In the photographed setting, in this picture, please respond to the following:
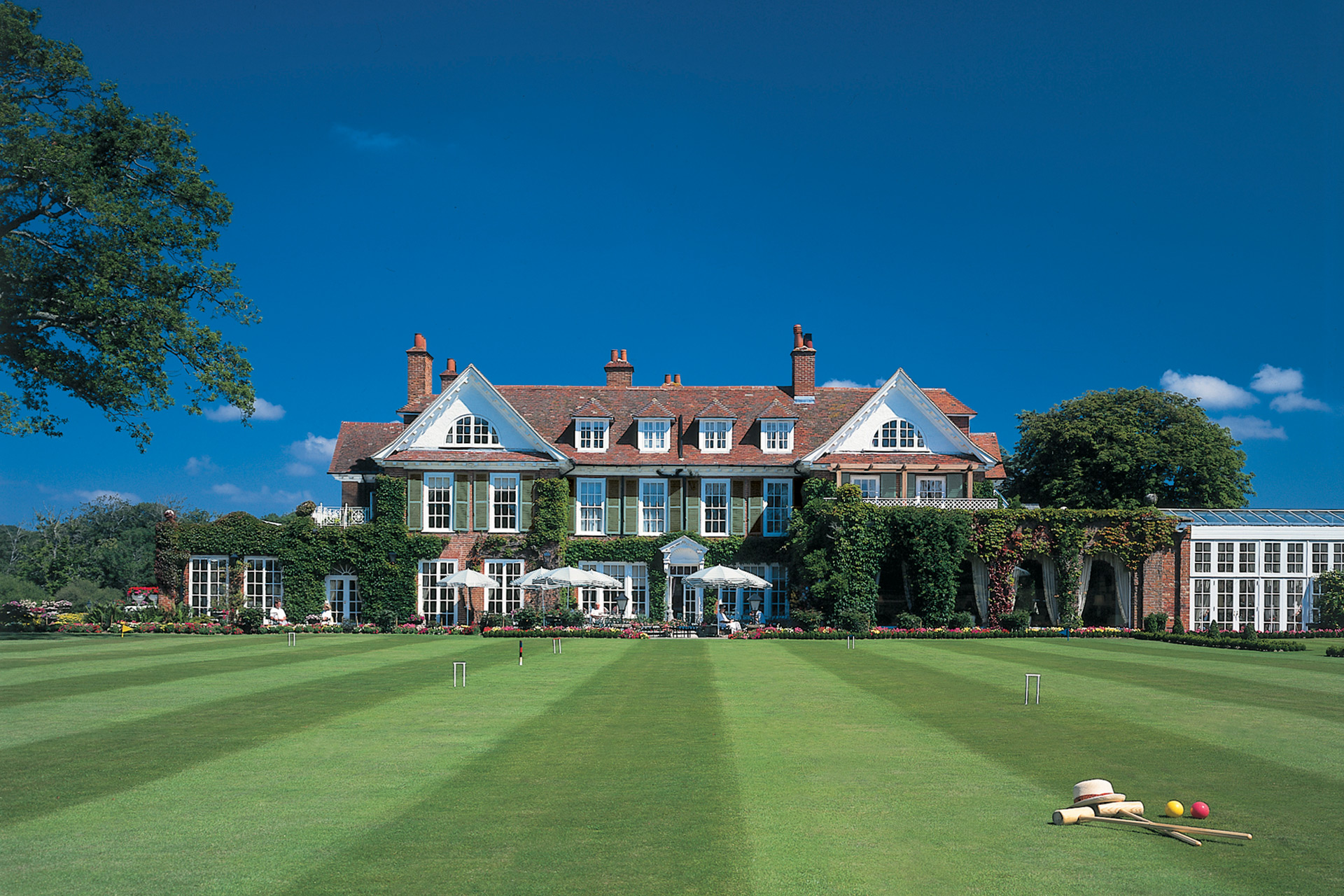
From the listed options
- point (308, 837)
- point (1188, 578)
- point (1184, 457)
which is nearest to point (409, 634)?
point (308, 837)

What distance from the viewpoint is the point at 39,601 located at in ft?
130

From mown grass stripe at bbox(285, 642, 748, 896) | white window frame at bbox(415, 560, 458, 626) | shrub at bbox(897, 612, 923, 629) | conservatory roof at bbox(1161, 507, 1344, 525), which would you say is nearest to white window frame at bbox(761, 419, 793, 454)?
shrub at bbox(897, 612, 923, 629)

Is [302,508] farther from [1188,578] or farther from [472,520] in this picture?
[1188,578]

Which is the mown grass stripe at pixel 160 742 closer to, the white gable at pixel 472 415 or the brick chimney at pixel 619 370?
the white gable at pixel 472 415

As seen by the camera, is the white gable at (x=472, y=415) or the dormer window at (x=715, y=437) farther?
the dormer window at (x=715, y=437)

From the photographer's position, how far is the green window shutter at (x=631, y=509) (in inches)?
1499

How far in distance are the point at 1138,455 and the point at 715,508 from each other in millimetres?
24811

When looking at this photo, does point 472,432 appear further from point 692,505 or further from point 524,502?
point 692,505

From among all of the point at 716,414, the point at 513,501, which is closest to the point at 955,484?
the point at 716,414

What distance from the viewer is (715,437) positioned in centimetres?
3919

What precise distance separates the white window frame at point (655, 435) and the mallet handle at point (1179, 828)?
3141 cm

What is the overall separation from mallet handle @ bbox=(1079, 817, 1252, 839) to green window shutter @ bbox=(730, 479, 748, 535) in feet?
98.2

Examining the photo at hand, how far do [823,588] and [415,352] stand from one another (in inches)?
844

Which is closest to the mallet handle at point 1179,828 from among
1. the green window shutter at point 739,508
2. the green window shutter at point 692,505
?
the green window shutter at point 739,508
